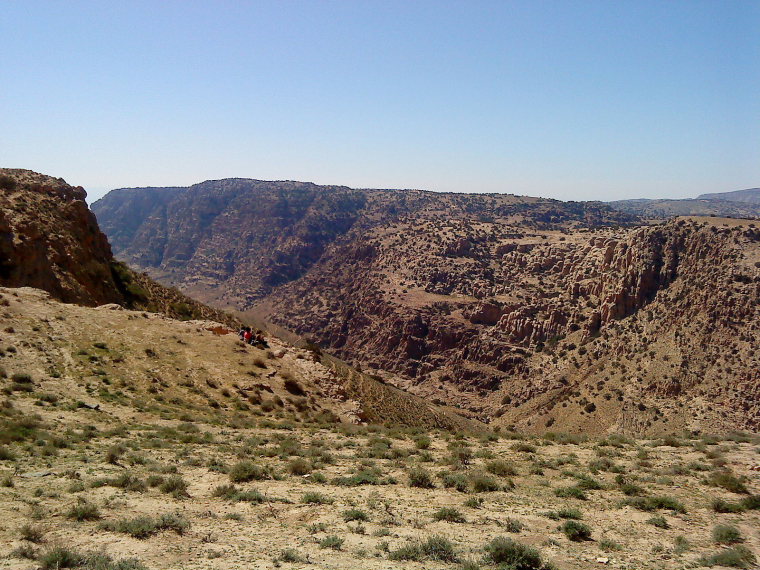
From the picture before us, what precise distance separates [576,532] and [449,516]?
7.48 feet

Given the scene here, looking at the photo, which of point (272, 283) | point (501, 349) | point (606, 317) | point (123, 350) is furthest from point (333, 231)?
point (123, 350)

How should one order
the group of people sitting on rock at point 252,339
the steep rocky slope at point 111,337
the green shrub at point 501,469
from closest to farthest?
the green shrub at point 501,469 → the steep rocky slope at point 111,337 → the group of people sitting on rock at point 252,339

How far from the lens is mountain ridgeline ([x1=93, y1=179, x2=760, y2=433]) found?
4353 cm

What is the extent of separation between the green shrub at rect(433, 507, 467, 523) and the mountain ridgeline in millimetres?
35350

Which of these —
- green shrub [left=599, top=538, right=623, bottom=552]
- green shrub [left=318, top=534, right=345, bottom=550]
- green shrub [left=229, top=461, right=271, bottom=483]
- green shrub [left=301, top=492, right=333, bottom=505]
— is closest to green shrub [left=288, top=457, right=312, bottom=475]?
green shrub [left=229, top=461, right=271, bottom=483]

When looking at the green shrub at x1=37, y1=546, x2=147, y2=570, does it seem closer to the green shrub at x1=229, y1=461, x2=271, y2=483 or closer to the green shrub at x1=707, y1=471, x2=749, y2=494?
the green shrub at x1=229, y1=461, x2=271, y2=483

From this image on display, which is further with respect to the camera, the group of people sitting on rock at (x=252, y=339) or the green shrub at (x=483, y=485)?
the group of people sitting on rock at (x=252, y=339)

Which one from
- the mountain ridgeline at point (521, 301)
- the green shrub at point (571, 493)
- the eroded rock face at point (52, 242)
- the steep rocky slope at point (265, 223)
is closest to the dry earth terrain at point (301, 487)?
the green shrub at point (571, 493)

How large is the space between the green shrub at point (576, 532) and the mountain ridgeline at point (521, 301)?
34.7m

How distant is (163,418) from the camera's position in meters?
17.4

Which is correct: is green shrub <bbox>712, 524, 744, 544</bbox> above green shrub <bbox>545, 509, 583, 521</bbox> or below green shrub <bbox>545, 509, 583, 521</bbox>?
above

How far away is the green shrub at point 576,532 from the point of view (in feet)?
29.8

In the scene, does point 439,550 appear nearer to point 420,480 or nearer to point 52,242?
point 420,480

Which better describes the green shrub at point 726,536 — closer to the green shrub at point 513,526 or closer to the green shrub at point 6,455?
the green shrub at point 513,526
